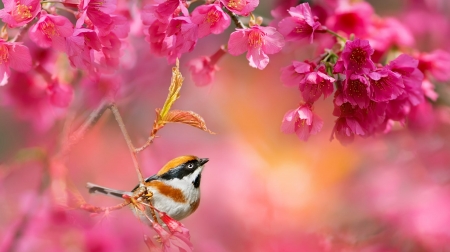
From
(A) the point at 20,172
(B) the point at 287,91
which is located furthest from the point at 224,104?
(A) the point at 20,172

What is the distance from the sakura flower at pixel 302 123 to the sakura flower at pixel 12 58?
12cm

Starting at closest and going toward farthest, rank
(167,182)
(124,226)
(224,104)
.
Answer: (167,182), (124,226), (224,104)

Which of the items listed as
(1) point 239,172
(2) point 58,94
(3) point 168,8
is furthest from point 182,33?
(1) point 239,172

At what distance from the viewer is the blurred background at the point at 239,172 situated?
355 mm

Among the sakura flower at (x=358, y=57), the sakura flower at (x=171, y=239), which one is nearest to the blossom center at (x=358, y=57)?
the sakura flower at (x=358, y=57)

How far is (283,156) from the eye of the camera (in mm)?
451

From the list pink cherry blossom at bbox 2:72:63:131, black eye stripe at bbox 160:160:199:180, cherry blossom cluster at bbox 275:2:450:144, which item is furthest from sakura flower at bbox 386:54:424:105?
pink cherry blossom at bbox 2:72:63:131

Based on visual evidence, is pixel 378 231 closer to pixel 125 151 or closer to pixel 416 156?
pixel 416 156

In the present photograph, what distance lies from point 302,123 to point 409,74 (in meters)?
0.06

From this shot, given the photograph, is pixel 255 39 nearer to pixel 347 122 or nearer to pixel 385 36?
pixel 347 122

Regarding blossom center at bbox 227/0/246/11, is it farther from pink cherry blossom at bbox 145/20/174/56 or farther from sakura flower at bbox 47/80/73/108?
Answer: sakura flower at bbox 47/80/73/108

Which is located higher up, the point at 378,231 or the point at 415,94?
the point at 415,94

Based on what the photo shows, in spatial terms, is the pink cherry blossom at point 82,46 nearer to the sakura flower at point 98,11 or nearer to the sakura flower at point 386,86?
the sakura flower at point 98,11

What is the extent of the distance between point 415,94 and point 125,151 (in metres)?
0.19
